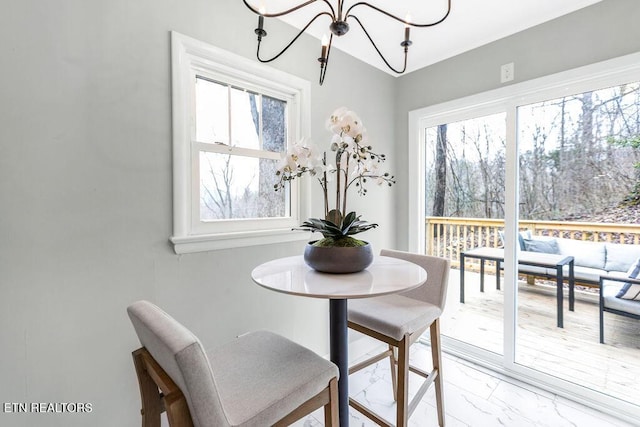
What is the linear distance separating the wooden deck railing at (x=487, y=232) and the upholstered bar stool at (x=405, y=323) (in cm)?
85

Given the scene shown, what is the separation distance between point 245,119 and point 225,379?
138cm

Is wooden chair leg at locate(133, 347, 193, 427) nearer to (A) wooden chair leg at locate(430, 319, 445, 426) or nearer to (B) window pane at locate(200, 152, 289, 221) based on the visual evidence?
(B) window pane at locate(200, 152, 289, 221)

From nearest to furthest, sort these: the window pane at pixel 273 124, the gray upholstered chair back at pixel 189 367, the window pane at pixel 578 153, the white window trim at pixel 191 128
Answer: the gray upholstered chair back at pixel 189 367, the white window trim at pixel 191 128, the window pane at pixel 578 153, the window pane at pixel 273 124

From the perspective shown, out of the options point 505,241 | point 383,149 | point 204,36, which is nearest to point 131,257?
point 204,36

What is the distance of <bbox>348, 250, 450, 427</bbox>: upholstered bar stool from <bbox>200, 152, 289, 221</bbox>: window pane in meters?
0.79

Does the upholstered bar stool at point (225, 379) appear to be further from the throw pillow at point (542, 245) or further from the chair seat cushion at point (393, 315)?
the throw pillow at point (542, 245)

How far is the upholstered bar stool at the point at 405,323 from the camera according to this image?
1305mm

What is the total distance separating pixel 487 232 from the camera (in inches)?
87.0

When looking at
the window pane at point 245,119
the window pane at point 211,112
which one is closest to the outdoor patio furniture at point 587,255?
the window pane at point 245,119

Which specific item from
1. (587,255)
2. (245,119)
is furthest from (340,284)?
(587,255)

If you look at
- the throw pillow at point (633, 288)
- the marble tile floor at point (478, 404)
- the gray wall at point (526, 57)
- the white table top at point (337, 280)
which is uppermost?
the gray wall at point (526, 57)

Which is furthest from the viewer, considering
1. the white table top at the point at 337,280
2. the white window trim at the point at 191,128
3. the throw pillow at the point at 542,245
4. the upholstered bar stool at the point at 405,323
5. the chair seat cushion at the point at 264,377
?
the throw pillow at the point at 542,245

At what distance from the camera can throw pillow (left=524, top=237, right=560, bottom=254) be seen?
195 cm

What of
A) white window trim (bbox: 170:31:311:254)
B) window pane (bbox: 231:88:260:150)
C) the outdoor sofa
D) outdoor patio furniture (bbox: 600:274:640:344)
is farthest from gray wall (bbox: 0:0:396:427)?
outdoor patio furniture (bbox: 600:274:640:344)
